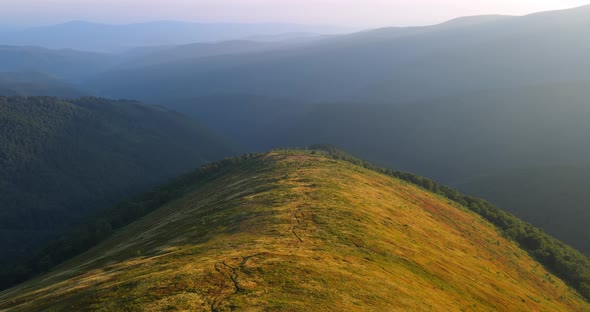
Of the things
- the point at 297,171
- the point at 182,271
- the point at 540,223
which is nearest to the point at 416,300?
the point at 182,271

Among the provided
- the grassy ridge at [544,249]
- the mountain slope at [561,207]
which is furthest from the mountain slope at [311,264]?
the mountain slope at [561,207]

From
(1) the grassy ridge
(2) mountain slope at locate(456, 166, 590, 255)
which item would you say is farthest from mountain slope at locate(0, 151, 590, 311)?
(2) mountain slope at locate(456, 166, 590, 255)

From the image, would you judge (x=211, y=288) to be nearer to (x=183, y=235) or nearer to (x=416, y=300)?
(x=416, y=300)

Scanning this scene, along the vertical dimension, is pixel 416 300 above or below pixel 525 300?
above

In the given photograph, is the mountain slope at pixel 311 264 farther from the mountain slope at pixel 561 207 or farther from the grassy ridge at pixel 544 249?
the mountain slope at pixel 561 207

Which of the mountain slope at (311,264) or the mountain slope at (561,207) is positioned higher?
the mountain slope at (311,264)

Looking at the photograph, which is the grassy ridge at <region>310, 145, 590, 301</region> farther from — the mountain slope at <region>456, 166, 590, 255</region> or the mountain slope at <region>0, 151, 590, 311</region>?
the mountain slope at <region>456, 166, 590, 255</region>

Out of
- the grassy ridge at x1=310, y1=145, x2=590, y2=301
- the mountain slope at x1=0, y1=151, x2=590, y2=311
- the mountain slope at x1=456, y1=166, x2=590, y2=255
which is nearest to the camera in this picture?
the mountain slope at x1=0, y1=151, x2=590, y2=311

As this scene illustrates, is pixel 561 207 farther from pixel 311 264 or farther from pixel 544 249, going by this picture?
pixel 311 264
